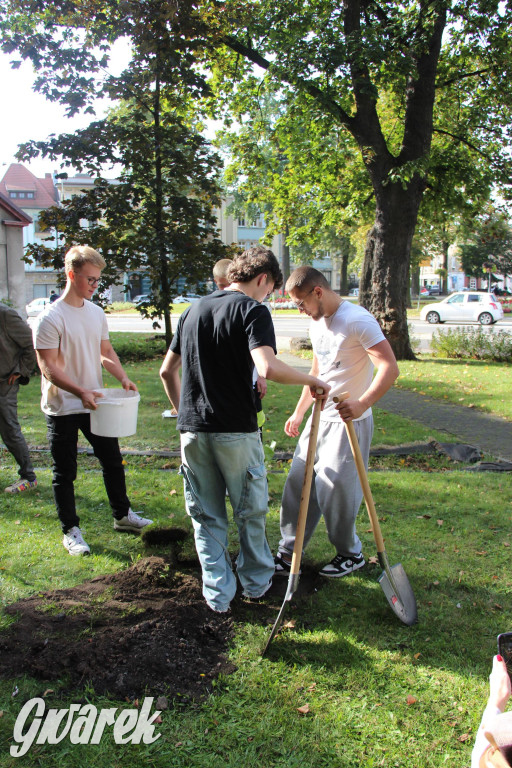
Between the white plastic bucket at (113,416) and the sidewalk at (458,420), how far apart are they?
467cm

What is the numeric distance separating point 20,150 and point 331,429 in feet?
32.6

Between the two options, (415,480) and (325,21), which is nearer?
(415,480)

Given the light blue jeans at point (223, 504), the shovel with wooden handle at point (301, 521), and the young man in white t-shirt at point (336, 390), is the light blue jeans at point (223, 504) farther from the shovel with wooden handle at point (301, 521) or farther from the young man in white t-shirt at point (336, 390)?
the young man in white t-shirt at point (336, 390)

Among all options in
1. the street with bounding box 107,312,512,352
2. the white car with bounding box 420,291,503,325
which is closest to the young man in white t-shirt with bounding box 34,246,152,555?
the street with bounding box 107,312,512,352

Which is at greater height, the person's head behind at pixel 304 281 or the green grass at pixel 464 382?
the person's head behind at pixel 304 281

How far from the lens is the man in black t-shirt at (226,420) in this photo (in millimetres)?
3205

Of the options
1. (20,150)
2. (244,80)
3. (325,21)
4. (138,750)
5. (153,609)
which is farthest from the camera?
(244,80)

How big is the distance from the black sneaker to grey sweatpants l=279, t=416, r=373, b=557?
47 mm

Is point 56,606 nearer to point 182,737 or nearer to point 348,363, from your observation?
point 182,737

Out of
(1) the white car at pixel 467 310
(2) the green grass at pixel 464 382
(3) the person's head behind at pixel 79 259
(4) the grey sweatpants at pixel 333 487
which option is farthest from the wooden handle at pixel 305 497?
(1) the white car at pixel 467 310

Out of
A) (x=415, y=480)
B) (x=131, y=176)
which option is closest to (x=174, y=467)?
(x=415, y=480)

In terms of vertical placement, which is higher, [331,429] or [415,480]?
[331,429]

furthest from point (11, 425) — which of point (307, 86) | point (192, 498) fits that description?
point (307, 86)

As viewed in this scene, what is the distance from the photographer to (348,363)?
368cm
